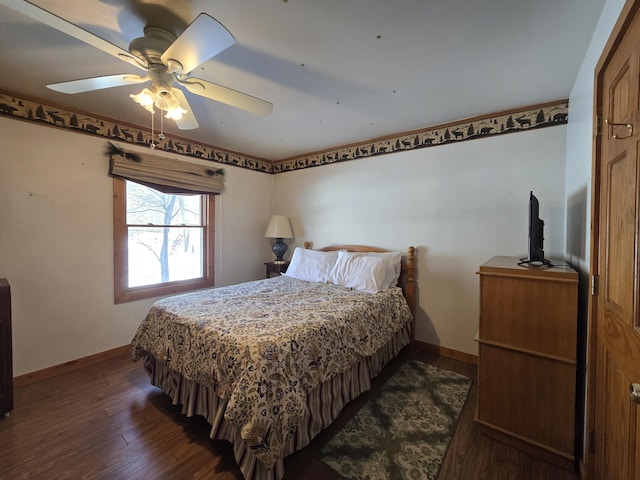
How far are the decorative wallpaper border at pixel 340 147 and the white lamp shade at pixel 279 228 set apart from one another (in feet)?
2.96

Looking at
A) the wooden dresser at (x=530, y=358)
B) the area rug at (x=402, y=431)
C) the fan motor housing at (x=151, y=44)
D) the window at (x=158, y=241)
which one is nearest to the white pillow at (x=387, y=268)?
the area rug at (x=402, y=431)

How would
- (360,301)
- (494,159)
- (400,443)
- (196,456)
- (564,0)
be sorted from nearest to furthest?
(564,0) → (196,456) → (400,443) → (360,301) → (494,159)

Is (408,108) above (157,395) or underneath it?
above

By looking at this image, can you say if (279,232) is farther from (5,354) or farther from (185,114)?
(5,354)

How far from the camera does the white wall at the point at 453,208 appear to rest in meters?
2.36

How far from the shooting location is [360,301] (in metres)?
2.31

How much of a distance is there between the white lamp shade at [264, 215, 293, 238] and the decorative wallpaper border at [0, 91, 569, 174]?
0.90 metres

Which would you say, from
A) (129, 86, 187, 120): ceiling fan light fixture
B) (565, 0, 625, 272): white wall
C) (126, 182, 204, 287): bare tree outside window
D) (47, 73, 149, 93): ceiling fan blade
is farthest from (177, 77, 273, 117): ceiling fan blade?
(126, 182, 204, 287): bare tree outside window

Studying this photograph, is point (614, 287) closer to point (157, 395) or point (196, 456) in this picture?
point (196, 456)

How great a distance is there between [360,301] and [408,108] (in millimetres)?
1786

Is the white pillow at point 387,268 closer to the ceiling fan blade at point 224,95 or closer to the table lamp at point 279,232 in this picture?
the table lamp at point 279,232

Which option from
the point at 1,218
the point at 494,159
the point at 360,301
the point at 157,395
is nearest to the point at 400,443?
the point at 360,301

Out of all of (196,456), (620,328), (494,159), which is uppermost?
(494,159)

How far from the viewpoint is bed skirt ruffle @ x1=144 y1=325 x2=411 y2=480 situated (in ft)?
4.57
